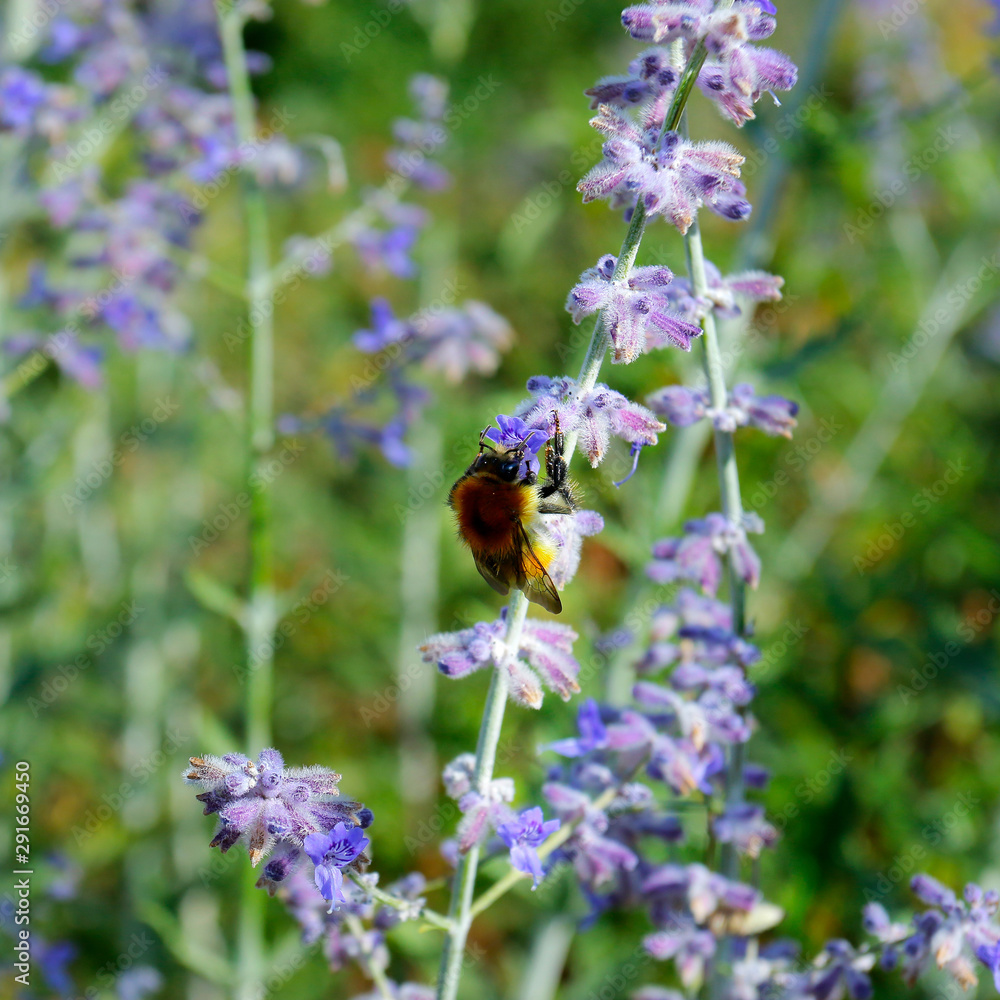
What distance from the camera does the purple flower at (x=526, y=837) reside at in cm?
156

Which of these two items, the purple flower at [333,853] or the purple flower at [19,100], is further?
the purple flower at [19,100]

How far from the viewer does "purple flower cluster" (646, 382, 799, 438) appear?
1799 mm

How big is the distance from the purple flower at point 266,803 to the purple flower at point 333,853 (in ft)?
0.05

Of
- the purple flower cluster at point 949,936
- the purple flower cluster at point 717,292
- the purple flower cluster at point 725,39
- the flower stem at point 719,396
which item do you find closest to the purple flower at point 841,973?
the purple flower cluster at point 949,936

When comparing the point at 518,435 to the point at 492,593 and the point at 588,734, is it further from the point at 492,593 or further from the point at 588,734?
the point at 492,593

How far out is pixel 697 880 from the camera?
78.9 inches

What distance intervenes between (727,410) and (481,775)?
76 cm

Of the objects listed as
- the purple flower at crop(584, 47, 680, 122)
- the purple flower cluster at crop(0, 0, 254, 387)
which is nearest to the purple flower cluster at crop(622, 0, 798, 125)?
the purple flower at crop(584, 47, 680, 122)

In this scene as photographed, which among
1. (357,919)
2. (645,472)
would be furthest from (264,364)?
(357,919)

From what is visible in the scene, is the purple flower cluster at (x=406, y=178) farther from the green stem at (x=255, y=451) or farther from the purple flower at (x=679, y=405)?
the purple flower at (x=679, y=405)

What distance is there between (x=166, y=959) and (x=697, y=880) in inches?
112

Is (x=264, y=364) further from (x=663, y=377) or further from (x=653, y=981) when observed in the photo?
(x=653, y=981)

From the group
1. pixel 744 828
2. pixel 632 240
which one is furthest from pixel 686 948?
pixel 632 240

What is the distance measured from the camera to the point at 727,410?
183cm
